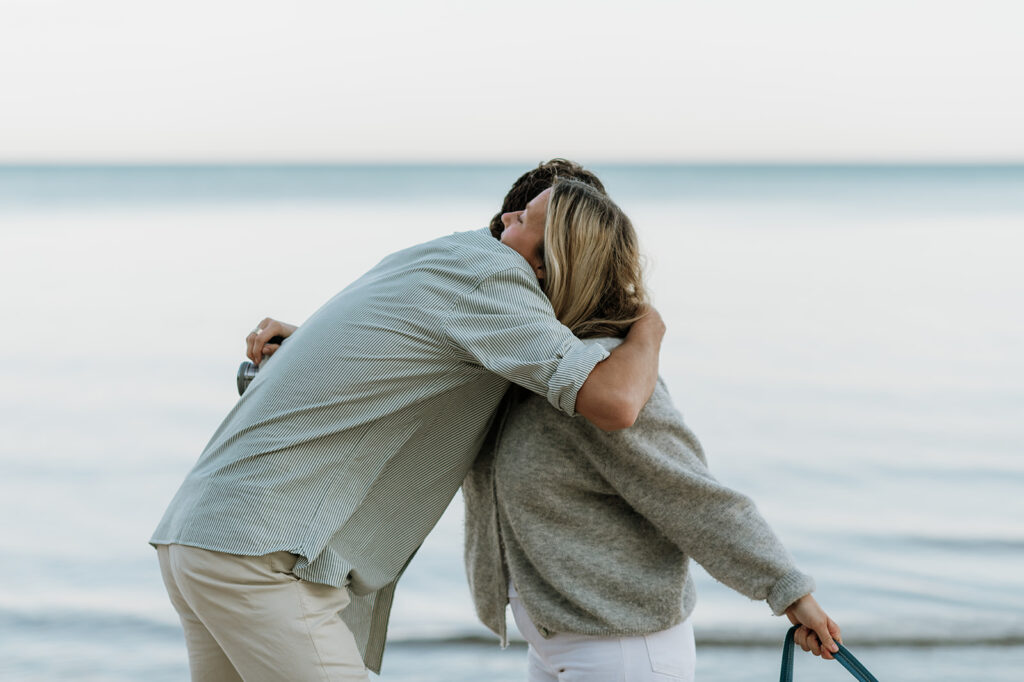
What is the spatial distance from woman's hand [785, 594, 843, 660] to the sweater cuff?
0.02m

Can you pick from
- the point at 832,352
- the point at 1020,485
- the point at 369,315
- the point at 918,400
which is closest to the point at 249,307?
the point at 832,352

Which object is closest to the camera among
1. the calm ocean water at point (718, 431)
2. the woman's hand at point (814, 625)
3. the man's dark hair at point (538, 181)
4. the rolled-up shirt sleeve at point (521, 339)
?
the rolled-up shirt sleeve at point (521, 339)

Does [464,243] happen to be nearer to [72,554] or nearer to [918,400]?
[72,554]

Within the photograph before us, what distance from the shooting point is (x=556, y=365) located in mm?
1619

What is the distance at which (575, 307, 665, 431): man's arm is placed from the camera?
1.62m

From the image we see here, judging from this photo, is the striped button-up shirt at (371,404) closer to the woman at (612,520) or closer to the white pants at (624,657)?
the woman at (612,520)

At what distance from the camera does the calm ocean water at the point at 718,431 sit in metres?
4.26

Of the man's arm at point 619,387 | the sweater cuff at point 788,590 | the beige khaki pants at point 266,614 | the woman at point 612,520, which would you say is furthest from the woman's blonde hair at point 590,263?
the beige khaki pants at point 266,614

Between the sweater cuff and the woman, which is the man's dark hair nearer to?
the woman

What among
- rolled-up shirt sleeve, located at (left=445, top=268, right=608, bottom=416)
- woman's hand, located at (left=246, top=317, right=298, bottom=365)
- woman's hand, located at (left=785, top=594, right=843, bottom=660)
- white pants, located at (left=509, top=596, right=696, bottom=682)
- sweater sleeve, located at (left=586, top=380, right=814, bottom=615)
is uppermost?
rolled-up shirt sleeve, located at (left=445, top=268, right=608, bottom=416)

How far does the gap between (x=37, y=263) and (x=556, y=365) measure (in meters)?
15.7

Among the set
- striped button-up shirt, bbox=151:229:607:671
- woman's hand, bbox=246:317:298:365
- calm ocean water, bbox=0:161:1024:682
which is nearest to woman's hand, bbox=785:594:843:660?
striped button-up shirt, bbox=151:229:607:671

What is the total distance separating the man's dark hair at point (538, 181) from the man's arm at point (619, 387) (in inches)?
16.5

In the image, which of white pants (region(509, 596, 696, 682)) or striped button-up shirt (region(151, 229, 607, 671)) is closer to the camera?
striped button-up shirt (region(151, 229, 607, 671))
